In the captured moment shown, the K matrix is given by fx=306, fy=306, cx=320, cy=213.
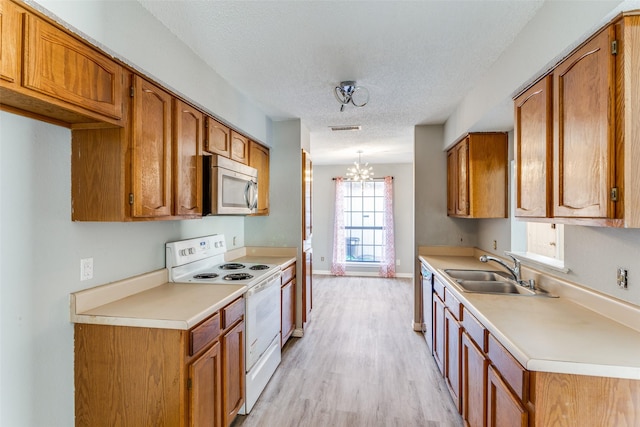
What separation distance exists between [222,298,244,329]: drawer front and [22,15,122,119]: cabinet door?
1249mm

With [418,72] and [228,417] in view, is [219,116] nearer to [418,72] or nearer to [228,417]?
[418,72]

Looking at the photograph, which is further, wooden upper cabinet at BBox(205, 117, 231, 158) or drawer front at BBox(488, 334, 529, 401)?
wooden upper cabinet at BBox(205, 117, 231, 158)

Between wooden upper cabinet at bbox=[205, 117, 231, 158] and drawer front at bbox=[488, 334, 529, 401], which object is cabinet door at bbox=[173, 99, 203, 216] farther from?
drawer front at bbox=[488, 334, 529, 401]

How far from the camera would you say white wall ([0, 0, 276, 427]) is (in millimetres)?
1314

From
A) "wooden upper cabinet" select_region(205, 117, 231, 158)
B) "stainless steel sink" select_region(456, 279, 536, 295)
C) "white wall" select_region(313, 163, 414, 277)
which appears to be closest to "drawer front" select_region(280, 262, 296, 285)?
"wooden upper cabinet" select_region(205, 117, 231, 158)

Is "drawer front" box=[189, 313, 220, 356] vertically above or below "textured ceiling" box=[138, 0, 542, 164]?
below

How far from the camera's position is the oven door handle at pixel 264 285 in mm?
2299

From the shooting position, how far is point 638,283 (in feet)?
4.52

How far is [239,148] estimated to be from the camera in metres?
2.90

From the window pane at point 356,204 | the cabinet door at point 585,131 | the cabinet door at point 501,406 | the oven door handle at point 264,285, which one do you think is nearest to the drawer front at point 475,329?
the cabinet door at point 501,406

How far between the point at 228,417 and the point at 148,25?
2356 millimetres

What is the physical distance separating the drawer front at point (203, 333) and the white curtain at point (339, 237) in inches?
196

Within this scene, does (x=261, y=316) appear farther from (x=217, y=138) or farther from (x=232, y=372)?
(x=217, y=138)

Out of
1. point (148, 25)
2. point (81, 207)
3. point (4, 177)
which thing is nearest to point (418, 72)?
point (148, 25)
